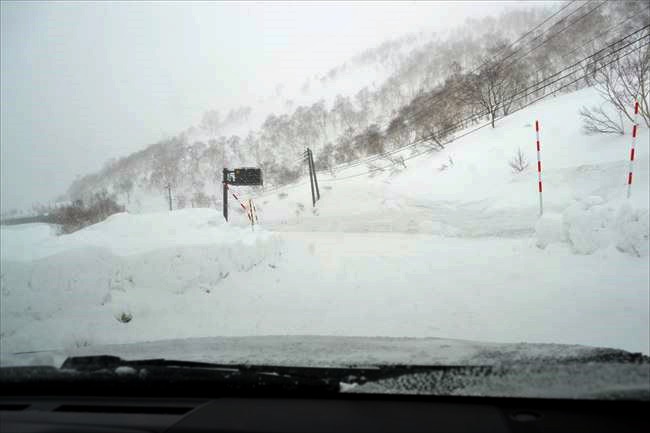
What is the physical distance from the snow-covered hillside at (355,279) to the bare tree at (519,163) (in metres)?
2.55

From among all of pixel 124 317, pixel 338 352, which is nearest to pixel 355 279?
pixel 124 317

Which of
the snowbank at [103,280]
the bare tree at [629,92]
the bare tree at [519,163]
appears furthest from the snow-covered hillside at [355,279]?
the bare tree at [519,163]

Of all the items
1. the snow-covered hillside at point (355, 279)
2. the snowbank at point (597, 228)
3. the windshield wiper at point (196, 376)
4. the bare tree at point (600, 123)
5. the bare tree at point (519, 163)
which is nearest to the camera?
the windshield wiper at point (196, 376)

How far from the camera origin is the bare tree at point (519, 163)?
13.3 metres

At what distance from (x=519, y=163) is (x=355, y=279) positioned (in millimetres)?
10050

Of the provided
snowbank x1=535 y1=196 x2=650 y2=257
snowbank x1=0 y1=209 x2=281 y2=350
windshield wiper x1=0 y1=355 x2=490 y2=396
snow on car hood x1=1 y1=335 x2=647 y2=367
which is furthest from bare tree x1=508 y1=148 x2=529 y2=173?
windshield wiper x1=0 y1=355 x2=490 y2=396

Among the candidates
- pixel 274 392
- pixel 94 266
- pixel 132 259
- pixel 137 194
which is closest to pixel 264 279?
pixel 132 259

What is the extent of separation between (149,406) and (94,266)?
184 inches

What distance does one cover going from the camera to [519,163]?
44.5ft

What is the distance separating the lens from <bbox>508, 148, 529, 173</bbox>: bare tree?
43.7 feet

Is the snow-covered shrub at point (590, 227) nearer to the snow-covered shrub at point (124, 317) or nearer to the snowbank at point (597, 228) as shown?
the snowbank at point (597, 228)

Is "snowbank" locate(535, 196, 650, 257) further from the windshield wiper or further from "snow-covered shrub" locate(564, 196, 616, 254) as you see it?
the windshield wiper

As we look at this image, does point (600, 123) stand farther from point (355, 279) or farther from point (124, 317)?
point (124, 317)

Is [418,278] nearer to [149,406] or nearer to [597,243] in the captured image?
[597,243]
